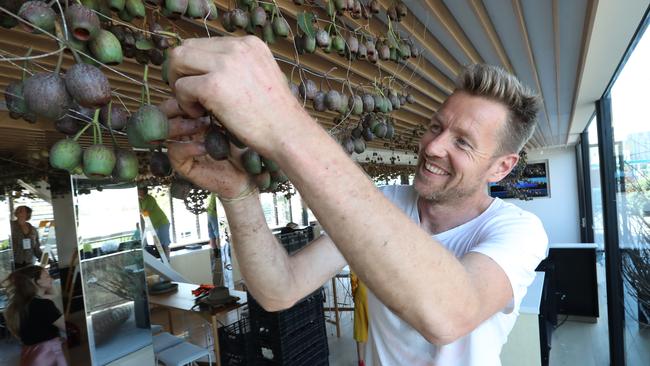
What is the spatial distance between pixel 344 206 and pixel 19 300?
4082 millimetres

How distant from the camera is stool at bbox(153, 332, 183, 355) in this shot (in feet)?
12.5

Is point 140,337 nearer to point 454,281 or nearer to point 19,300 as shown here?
point 19,300

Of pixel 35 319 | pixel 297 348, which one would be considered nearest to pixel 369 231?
pixel 297 348

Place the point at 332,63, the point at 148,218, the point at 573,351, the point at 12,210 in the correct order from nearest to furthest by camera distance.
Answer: the point at 332,63
the point at 12,210
the point at 573,351
the point at 148,218

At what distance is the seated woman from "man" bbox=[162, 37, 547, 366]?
3.25 m

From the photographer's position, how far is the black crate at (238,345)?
3.51 m

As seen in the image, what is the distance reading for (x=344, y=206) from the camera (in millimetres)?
569

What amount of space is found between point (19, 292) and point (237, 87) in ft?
13.4

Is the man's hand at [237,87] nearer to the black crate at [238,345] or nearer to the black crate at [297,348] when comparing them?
the black crate at [297,348]

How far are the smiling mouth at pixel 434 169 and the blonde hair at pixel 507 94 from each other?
0.68 feet

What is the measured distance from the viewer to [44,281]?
350 cm

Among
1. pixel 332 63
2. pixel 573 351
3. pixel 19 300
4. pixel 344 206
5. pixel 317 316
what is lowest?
pixel 573 351

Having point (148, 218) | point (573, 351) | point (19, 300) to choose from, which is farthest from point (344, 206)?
point (148, 218)

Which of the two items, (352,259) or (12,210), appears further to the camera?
(12,210)
